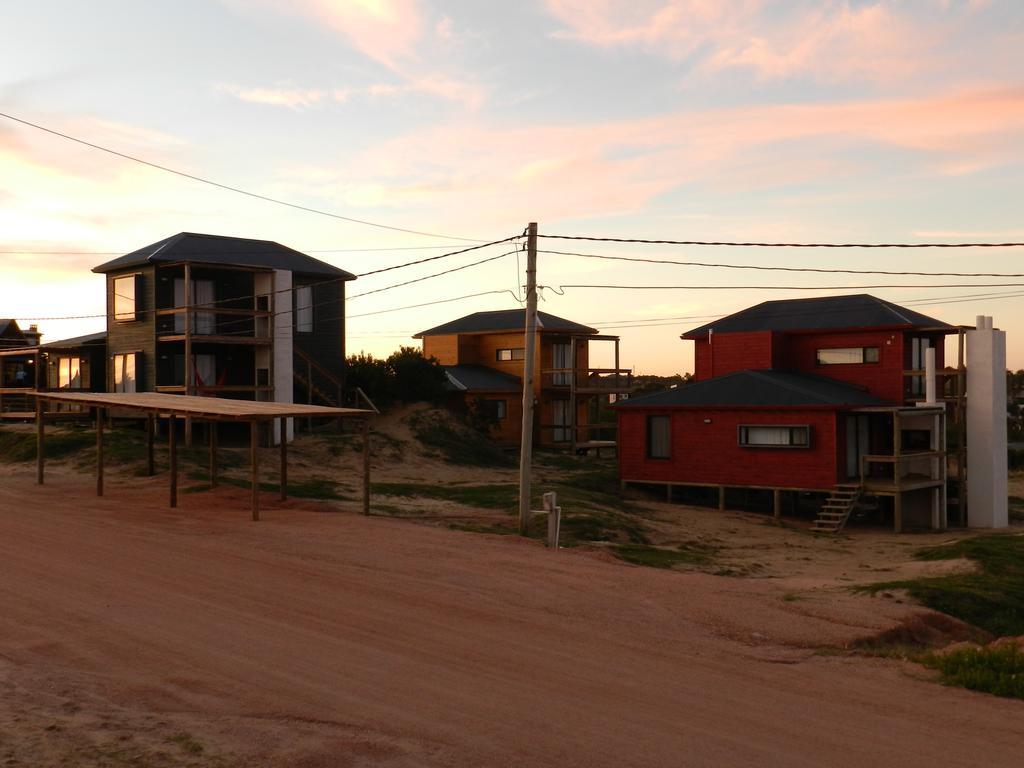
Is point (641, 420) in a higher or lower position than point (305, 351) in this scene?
lower

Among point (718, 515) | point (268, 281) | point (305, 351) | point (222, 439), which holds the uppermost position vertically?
point (268, 281)

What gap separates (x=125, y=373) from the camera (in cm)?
4178

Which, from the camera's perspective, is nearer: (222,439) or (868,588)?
(868,588)

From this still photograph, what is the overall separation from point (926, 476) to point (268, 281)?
2778 cm

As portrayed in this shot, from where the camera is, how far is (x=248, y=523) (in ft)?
74.3

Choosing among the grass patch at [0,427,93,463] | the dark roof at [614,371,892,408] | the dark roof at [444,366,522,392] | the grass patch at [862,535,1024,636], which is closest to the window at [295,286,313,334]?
the grass patch at [0,427,93,463]

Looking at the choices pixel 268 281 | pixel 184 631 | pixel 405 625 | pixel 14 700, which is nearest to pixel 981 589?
pixel 405 625

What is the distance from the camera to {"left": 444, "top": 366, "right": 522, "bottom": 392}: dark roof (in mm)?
55875

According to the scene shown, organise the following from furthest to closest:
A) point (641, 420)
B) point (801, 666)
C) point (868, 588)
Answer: point (641, 420) < point (868, 588) < point (801, 666)

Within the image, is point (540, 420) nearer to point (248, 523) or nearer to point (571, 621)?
point (248, 523)

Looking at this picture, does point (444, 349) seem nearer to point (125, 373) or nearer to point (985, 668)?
point (125, 373)

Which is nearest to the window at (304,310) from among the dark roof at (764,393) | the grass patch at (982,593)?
the dark roof at (764,393)

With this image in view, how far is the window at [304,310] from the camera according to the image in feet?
144

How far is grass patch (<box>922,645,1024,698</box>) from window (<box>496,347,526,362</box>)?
45981mm
